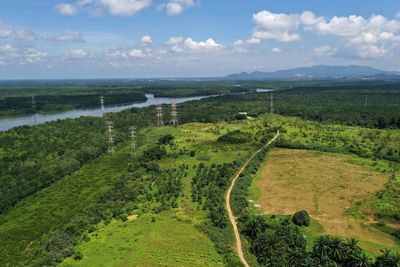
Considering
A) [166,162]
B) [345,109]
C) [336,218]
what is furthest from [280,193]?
[345,109]

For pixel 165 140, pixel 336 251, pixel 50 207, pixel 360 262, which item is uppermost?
pixel 165 140

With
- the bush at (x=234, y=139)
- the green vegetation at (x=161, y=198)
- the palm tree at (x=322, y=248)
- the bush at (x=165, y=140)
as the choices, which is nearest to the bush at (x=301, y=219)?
the green vegetation at (x=161, y=198)

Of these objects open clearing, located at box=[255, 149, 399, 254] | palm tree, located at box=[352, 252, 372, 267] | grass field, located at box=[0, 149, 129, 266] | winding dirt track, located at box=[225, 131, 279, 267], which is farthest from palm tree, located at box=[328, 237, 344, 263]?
grass field, located at box=[0, 149, 129, 266]

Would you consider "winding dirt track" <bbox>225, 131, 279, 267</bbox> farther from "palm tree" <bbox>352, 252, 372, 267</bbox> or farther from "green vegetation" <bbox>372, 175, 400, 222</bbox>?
"green vegetation" <bbox>372, 175, 400, 222</bbox>

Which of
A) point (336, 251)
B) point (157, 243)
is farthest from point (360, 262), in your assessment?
point (157, 243)

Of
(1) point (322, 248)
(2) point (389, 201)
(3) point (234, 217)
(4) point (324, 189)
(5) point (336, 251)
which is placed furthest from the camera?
(4) point (324, 189)

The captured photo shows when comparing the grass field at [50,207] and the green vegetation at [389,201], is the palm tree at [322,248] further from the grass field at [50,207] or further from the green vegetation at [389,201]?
the grass field at [50,207]

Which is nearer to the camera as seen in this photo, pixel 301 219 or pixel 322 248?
pixel 322 248

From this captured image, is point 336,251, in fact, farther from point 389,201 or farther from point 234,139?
point 234,139

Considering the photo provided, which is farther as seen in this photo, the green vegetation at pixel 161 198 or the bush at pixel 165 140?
the bush at pixel 165 140
